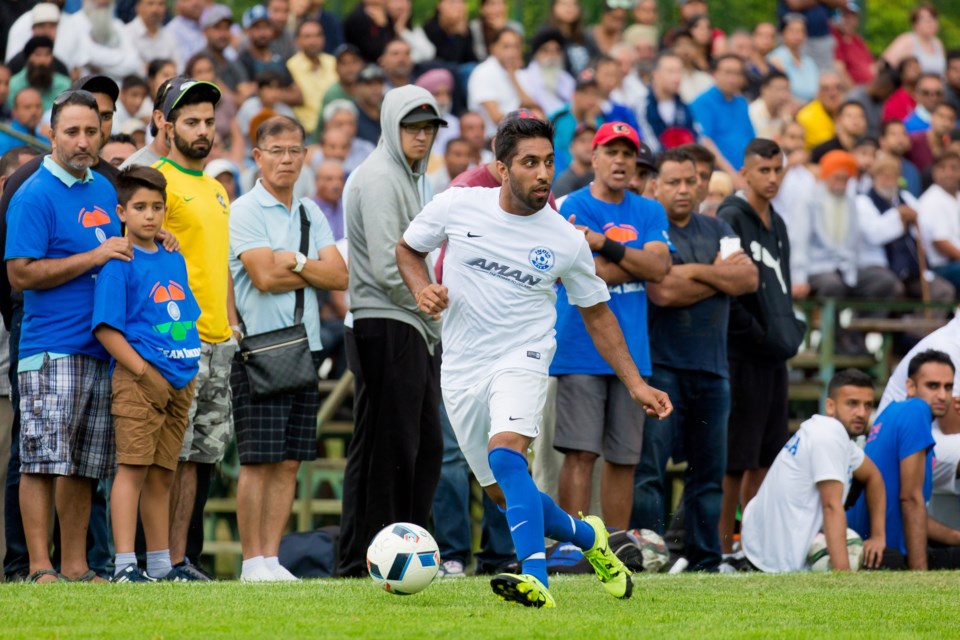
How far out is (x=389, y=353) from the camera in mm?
9430

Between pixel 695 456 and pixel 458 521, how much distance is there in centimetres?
165

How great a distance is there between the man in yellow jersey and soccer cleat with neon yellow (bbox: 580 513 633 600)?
2.60 meters

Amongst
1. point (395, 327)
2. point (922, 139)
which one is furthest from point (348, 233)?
point (922, 139)

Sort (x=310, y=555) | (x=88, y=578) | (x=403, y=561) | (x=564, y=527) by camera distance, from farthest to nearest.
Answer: (x=310, y=555) → (x=88, y=578) → (x=564, y=527) → (x=403, y=561)

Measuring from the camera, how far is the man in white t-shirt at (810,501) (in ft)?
34.2

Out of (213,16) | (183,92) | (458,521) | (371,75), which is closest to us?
(183,92)

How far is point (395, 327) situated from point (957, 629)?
385 centimetres

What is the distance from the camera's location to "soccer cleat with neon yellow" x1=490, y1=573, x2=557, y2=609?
280 inches

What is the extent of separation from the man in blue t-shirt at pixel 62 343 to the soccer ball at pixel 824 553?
4786 millimetres

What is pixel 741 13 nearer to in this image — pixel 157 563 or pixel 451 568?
pixel 451 568

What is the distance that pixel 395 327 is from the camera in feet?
31.0

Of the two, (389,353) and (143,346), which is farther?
(389,353)

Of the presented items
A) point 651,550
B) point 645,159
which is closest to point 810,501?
point 651,550

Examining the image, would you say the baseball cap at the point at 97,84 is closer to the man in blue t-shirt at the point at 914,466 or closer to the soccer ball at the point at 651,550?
the soccer ball at the point at 651,550
